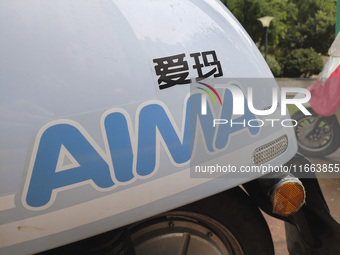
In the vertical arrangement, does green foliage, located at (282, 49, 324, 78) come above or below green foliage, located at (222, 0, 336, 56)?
below

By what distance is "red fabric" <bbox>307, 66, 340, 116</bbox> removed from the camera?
3.81 meters

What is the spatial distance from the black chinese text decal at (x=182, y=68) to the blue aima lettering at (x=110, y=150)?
0.24 feet

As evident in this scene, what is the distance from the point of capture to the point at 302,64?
53.3ft

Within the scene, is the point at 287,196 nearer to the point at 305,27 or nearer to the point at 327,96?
the point at 327,96

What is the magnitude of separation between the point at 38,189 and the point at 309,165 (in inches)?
41.6

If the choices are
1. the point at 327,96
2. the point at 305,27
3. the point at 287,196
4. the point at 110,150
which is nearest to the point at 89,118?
the point at 110,150

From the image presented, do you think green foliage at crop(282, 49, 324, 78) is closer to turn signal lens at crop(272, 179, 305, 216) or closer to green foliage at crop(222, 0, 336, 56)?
green foliage at crop(222, 0, 336, 56)

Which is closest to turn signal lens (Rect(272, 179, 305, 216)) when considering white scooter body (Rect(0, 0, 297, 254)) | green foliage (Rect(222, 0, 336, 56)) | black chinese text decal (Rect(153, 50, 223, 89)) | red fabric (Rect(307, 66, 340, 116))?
white scooter body (Rect(0, 0, 297, 254))

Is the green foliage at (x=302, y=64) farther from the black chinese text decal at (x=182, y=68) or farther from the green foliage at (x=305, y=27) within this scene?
the black chinese text decal at (x=182, y=68)

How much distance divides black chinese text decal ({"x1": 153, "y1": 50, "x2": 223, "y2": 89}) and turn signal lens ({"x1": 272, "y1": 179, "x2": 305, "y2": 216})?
0.47 m

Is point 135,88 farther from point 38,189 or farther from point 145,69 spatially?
point 38,189

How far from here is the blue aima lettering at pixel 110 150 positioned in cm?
101

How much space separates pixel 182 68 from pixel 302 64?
16.3 meters

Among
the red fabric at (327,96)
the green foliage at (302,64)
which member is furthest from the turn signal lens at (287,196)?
the green foliage at (302,64)
